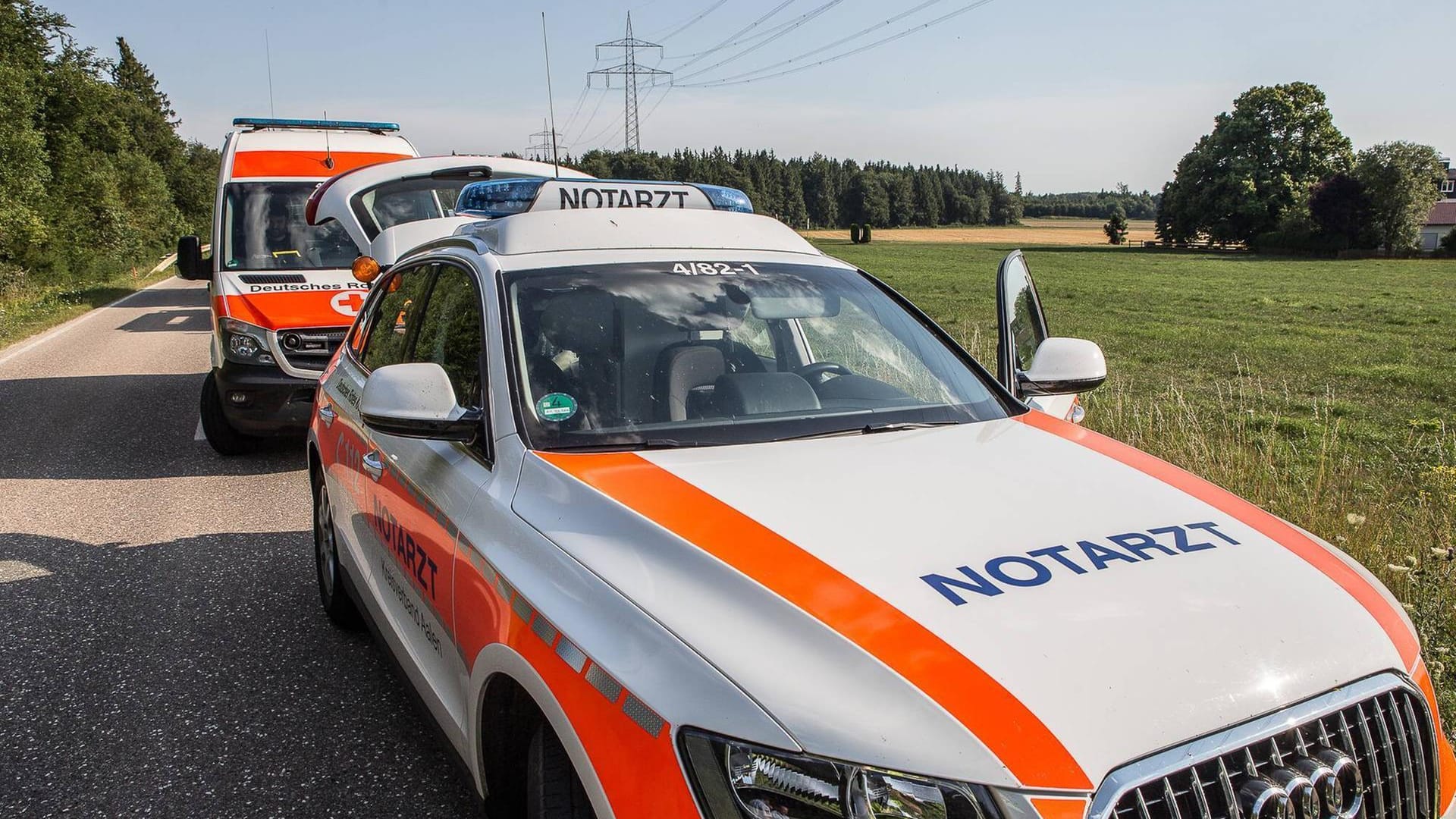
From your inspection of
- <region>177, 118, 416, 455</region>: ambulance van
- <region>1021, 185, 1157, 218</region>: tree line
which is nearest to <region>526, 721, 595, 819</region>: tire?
<region>177, 118, 416, 455</region>: ambulance van

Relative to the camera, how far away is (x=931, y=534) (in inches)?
85.7

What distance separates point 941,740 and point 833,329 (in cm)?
208

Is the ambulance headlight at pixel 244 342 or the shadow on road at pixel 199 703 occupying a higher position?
the ambulance headlight at pixel 244 342

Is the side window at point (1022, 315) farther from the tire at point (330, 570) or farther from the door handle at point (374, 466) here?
the tire at point (330, 570)

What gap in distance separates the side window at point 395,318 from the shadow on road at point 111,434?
3982 mm

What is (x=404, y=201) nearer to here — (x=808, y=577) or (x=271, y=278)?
(x=271, y=278)

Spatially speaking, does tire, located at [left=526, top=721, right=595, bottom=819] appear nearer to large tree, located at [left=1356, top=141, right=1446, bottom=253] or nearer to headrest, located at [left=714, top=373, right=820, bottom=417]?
headrest, located at [left=714, top=373, right=820, bottom=417]

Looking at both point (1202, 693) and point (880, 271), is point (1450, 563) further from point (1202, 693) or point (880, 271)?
point (880, 271)

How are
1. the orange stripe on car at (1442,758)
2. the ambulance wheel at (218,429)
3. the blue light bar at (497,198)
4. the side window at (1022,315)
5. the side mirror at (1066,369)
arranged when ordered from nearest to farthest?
1. the orange stripe on car at (1442,758)
2. the side mirror at (1066,369)
3. the side window at (1022,315)
4. the blue light bar at (497,198)
5. the ambulance wheel at (218,429)

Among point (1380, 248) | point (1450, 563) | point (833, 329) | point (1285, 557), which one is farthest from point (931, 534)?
point (1380, 248)

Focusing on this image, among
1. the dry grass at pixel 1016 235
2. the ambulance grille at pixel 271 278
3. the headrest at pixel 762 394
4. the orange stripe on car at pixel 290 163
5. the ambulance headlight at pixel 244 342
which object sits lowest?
the ambulance headlight at pixel 244 342

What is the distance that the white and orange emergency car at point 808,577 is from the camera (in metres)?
1.67

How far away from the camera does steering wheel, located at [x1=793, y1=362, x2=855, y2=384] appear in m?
3.33

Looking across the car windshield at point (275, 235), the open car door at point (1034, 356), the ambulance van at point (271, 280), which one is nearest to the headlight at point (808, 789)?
Result: the open car door at point (1034, 356)
